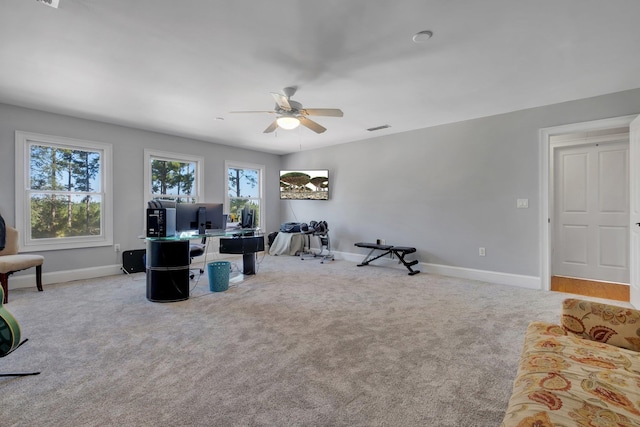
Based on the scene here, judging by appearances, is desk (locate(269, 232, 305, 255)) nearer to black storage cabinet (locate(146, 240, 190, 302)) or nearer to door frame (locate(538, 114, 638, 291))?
black storage cabinet (locate(146, 240, 190, 302))

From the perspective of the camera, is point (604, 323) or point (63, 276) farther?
point (63, 276)

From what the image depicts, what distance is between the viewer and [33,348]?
2236 mm

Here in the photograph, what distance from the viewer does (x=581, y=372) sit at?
3.58 feet

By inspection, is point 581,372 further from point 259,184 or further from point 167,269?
point 259,184

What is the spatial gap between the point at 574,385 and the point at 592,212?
4.65 metres

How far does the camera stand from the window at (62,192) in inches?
156

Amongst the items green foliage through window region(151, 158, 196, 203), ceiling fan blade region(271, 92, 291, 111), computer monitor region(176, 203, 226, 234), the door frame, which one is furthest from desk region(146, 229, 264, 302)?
the door frame

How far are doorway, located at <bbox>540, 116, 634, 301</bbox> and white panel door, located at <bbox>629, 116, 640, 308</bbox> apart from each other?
0.55 metres

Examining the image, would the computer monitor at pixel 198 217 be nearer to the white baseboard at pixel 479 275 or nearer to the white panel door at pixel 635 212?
the white baseboard at pixel 479 275

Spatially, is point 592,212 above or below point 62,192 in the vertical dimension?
below

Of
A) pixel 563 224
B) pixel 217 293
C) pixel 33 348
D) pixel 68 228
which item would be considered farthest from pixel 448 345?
pixel 68 228

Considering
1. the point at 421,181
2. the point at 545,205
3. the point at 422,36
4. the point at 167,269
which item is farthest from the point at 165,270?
the point at 545,205

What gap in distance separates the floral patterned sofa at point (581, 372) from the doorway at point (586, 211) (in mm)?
2854

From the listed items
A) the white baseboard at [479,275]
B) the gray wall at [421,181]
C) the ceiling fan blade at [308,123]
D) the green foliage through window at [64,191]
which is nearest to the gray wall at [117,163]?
the gray wall at [421,181]
